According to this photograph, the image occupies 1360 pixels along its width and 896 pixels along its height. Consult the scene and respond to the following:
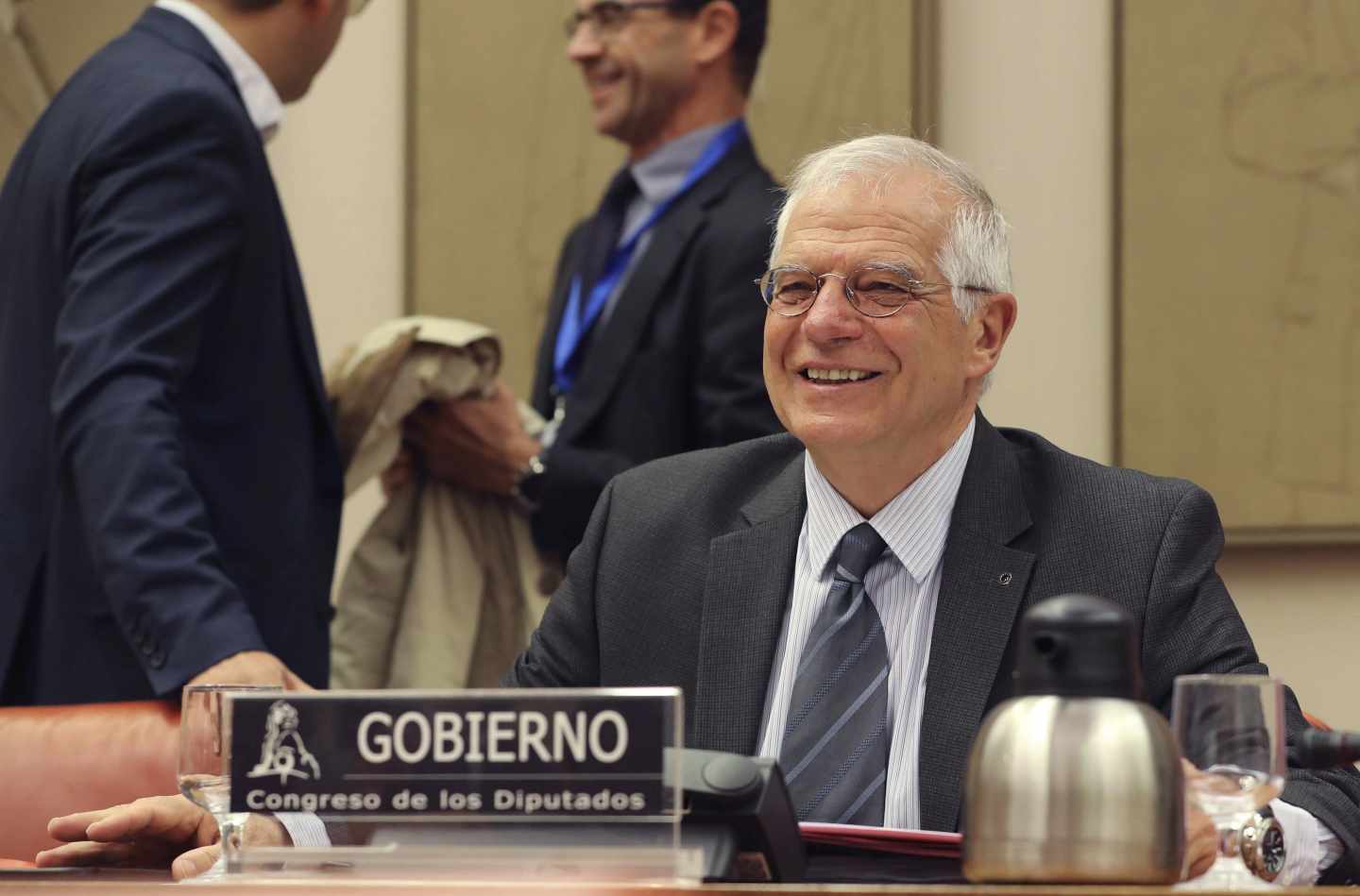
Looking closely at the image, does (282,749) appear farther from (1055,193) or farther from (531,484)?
→ (1055,193)

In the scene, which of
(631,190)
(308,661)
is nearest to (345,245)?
(631,190)

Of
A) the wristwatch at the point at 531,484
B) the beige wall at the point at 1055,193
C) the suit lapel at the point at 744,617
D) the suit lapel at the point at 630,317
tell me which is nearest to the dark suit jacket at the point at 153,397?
the wristwatch at the point at 531,484

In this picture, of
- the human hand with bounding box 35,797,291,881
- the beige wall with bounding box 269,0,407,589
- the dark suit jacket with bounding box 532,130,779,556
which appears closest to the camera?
the human hand with bounding box 35,797,291,881

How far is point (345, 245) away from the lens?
3920mm

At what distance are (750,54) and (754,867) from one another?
2.29 metres

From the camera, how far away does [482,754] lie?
1.19 meters

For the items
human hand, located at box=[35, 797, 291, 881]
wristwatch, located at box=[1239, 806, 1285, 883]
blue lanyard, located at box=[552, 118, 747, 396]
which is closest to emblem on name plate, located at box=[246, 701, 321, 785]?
human hand, located at box=[35, 797, 291, 881]

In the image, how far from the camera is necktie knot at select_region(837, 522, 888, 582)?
2.10 metres

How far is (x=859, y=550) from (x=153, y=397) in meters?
0.97

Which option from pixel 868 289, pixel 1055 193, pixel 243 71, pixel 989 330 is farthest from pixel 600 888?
pixel 1055 193

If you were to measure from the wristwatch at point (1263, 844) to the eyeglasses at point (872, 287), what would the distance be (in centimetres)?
79

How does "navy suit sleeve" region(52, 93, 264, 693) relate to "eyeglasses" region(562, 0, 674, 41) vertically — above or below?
below

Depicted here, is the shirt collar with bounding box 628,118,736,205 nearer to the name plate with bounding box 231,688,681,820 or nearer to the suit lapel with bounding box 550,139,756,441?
the suit lapel with bounding box 550,139,756,441

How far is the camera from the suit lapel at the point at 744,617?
204 cm
